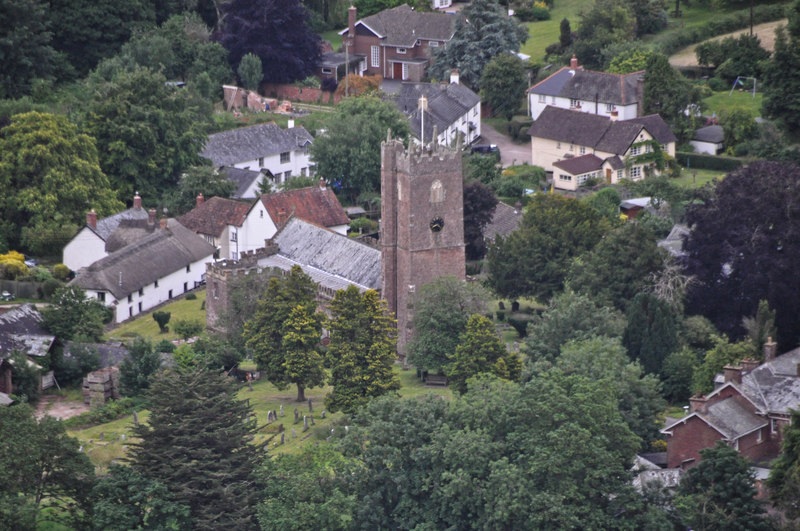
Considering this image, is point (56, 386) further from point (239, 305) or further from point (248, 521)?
point (248, 521)

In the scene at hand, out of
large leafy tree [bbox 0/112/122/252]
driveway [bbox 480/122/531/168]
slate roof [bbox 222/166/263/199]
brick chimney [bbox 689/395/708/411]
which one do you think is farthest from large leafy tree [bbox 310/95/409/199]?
brick chimney [bbox 689/395/708/411]

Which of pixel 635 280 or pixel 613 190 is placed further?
pixel 613 190

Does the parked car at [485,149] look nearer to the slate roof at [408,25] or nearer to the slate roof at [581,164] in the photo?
the slate roof at [581,164]

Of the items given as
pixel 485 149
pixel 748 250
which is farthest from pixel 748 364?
pixel 485 149

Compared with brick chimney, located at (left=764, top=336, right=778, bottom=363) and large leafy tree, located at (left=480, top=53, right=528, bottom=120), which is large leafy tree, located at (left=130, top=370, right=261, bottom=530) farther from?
large leafy tree, located at (left=480, top=53, right=528, bottom=120)

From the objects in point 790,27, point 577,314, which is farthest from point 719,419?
point 790,27
